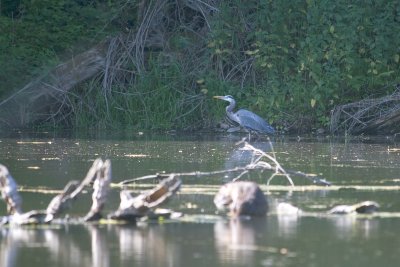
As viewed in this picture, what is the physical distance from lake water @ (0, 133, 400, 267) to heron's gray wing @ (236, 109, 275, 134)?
3942 millimetres

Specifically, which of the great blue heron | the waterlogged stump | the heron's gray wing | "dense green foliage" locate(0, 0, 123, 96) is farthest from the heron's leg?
the waterlogged stump

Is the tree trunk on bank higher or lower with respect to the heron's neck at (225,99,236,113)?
higher

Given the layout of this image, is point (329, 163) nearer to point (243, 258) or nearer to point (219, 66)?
point (243, 258)

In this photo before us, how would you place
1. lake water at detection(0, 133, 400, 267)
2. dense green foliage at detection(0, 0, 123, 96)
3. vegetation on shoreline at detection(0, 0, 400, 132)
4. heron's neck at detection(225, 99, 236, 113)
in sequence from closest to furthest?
1. lake water at detection(0, 133, 400, 267)
2. vegetation on shoreline at detection(0, 0, 400, 132)
3. heron's neck at detection(225, 99, 236, 113)
4. dense green foliage at detection(0, 0, 123, 96)

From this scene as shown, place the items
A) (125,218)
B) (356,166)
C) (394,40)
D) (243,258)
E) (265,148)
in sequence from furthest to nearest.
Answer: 1. (394,40)
2. (265,148)
3. (356,166)
4. (125,218)
5. (243,258)

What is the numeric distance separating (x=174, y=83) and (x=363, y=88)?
3.17 m

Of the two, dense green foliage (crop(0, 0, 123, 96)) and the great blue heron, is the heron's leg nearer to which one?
the great blue heron

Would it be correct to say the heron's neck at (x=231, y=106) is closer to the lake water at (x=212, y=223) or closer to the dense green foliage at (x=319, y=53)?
the dense green foliage at (x=319, y=53)

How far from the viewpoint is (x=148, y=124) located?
20.2m

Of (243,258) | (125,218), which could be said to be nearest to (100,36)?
(125,218)

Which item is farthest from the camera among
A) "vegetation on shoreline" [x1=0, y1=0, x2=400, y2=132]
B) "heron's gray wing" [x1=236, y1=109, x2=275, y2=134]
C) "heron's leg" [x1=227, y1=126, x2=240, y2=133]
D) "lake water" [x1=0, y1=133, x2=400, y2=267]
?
"heron's leg" [x1=227, y1=126, x2=240, y2=133]

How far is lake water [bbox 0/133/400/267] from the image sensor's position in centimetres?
702

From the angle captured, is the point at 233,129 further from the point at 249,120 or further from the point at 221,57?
the point at 221,57

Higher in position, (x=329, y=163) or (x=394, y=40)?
(x=394, y=40)
